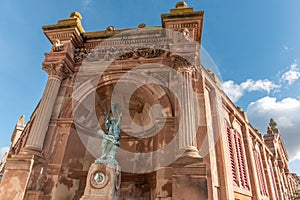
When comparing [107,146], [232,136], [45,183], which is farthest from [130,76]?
[232,136]

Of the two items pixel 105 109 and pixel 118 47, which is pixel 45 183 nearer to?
pixel 105 109

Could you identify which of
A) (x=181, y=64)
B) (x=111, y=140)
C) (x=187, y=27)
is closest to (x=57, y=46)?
(x=111, y=140)

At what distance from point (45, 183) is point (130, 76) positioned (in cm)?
459

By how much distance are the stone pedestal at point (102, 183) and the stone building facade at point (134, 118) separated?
1227mm

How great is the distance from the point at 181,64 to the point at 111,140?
351 cm

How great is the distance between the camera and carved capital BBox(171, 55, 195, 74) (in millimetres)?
6809

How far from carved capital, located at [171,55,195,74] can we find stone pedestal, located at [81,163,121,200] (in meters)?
3.93

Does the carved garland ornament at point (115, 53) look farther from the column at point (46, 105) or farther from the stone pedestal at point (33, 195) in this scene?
the stone pedestal at point (33, 195)

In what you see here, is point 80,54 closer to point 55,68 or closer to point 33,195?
point 55,68

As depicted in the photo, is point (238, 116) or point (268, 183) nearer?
point (238, 116)

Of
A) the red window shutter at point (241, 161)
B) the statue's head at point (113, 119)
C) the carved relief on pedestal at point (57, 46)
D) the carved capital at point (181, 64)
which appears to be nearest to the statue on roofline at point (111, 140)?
the statue's head at point (113, 119)

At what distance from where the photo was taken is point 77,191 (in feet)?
22.4

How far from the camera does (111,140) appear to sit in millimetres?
6043

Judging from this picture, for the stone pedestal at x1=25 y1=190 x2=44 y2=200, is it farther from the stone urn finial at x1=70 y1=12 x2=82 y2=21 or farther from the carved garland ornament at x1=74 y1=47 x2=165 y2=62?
the stone urn finial at x1=70 y1=12 x2=82 y2=21
